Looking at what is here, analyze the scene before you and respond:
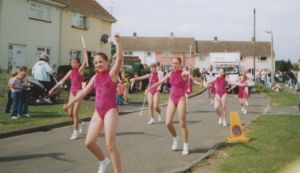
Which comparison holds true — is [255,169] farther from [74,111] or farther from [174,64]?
[74,111]

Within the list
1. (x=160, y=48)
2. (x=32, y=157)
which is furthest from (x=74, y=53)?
(x=160, y=48)

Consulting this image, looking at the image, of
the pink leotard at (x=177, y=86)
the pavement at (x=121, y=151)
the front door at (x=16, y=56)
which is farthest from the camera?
the front door at (x=16, y=56)

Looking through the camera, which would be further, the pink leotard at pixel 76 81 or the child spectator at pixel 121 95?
the child spectator at pixel 121 95

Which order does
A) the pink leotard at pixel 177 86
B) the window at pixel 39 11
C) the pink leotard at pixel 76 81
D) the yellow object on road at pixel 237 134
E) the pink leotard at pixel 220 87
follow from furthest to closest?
the window at pixel 39 11 → the pink leotard at pixel 220 87 → the pink leotard at pixel 76 81 → the yellow object on road at pixel 237 134 → the pink leotard at pixel 177 86

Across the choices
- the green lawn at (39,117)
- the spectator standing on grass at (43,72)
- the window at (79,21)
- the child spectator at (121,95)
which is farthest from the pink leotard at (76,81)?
the window at (79,21)

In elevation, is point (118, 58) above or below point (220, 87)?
above

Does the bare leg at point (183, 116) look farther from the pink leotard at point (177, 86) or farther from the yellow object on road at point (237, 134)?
the yellow object on road at point (237, 134)

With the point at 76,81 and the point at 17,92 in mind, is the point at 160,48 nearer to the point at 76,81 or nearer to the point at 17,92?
the point at 17,92

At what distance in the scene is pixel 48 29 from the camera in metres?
29.4

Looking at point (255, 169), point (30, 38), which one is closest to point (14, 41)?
point (30, 38)

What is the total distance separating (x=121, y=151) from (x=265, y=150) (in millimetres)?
2903

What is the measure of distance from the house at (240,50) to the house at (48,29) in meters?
47.4

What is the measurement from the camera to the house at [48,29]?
25.7 meters

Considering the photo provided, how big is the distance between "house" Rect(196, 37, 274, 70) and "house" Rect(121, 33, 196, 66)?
1.89 meters
